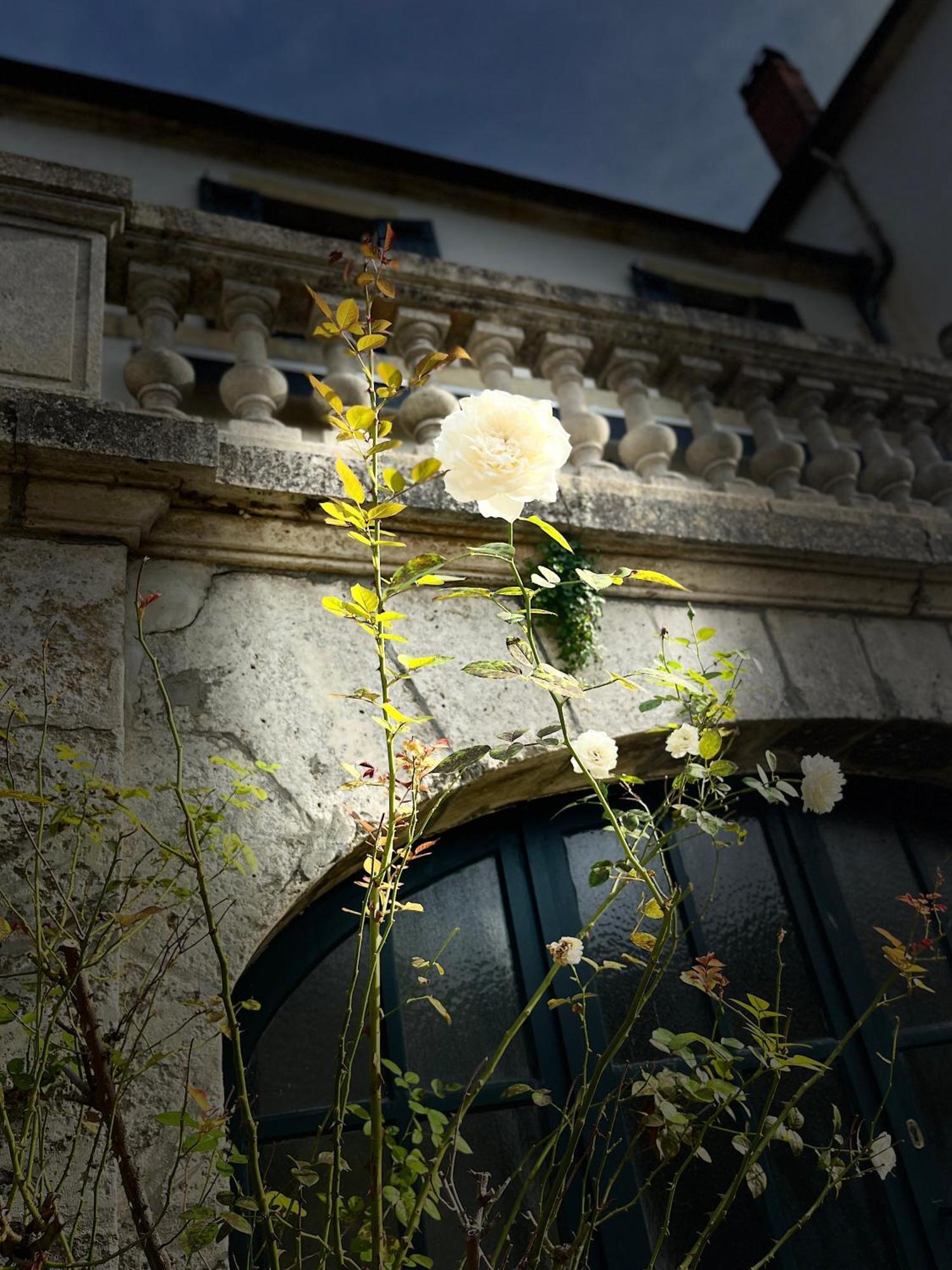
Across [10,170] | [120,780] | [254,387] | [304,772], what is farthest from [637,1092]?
[10,170]

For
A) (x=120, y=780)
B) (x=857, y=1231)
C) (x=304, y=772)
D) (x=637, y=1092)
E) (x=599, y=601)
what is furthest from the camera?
(x=599, y=601)

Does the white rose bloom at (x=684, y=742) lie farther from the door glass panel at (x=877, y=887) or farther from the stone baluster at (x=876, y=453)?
the stone baluster at (x=876, y=453)

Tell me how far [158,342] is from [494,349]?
3.01ft

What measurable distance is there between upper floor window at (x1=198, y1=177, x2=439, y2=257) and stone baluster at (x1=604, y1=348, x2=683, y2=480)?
4010 mm

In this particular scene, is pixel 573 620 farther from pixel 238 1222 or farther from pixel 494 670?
pixel 238 1222

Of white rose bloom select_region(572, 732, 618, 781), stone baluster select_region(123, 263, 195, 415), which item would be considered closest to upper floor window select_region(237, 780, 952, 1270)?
white rose bloom select_region(572, 732, 618, 781)

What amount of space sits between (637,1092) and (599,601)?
121 centimetres

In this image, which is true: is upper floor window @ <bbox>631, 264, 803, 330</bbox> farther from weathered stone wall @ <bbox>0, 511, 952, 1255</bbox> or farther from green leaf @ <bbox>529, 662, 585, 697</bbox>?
green leaf @ <bbox>529, 662, 585, 697</bbox>

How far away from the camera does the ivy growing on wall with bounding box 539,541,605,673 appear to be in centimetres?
226

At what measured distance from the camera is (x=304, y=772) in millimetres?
1902

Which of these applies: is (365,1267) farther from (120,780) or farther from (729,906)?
(729,906)

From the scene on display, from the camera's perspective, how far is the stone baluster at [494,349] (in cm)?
274

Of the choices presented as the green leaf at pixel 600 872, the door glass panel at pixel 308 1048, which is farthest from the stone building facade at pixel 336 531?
the green leaf at pixel 600 872

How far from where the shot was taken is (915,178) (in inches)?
281
